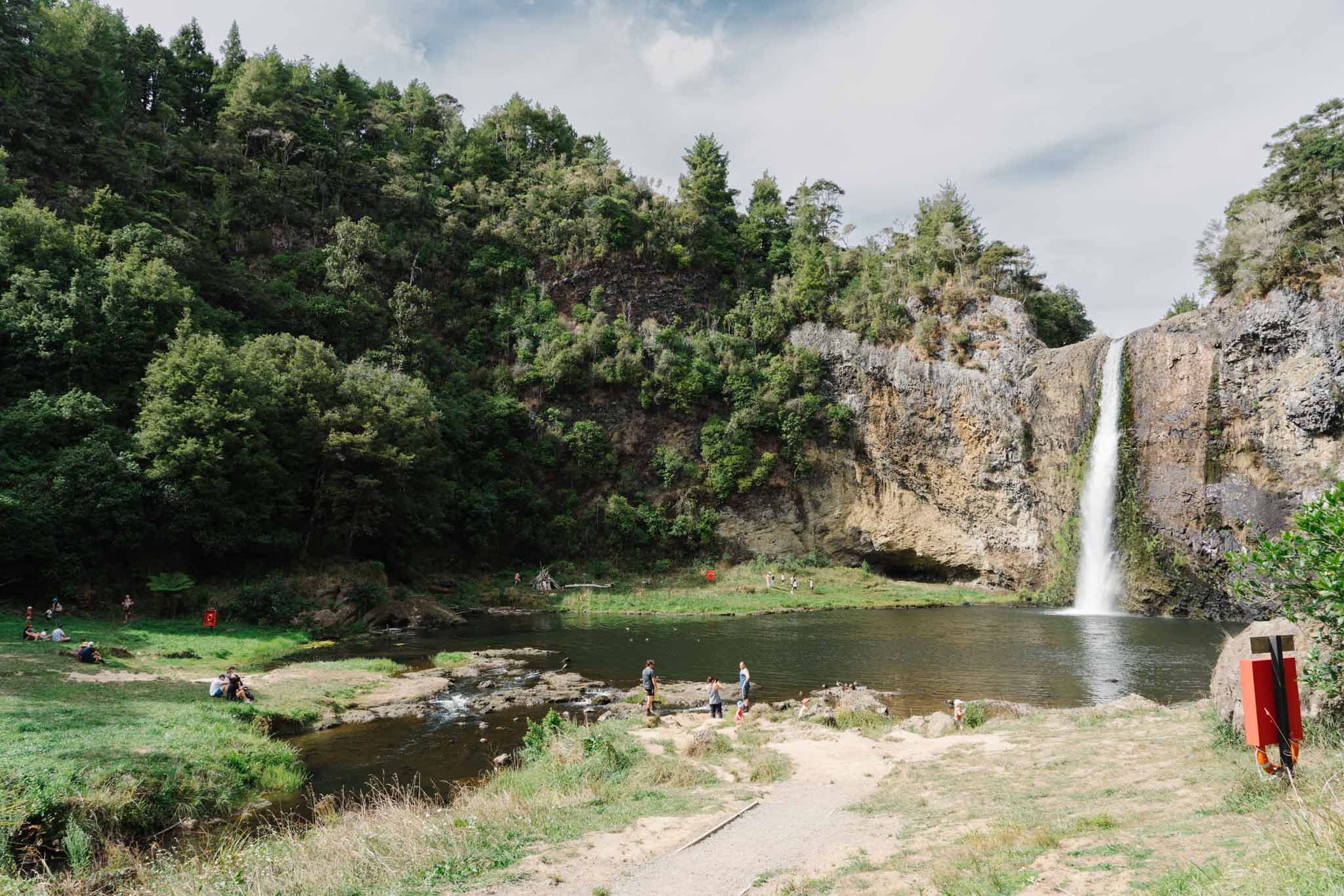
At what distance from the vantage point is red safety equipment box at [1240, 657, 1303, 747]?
7.74m

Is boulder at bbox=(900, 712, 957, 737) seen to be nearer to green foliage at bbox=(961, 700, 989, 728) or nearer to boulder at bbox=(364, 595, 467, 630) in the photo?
green foliage at bbox=(961, 700, 989, 728)

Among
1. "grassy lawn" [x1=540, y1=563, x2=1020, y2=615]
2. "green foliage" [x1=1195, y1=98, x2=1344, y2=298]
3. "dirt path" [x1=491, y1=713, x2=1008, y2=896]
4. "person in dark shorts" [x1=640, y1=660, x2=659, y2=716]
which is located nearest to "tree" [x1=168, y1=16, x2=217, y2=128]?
"grassy lawn" [x1=540, y1=563, x2=1020, y2=615]

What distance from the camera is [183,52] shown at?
213ft

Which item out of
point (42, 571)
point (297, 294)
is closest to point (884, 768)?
point (42, 571)

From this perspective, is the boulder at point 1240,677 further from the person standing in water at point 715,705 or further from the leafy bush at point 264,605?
the leafy bush at point 264,605

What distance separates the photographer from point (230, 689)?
18.8 m

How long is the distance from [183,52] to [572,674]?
249 ft

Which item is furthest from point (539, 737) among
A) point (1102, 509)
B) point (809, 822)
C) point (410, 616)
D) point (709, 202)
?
point (709, 202)

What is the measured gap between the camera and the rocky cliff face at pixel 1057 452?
37.8 metres

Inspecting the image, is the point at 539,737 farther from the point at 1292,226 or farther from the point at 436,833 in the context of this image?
the point at 1292,226

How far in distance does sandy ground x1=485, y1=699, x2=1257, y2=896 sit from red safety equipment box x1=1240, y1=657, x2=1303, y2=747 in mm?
1018

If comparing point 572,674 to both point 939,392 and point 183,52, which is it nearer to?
point 939,392

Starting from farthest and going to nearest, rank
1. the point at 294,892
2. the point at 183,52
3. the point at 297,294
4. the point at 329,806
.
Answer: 1. the point at 183,52
2. the point at 297,294
3. the point at 329,806
4. the point at 294,892

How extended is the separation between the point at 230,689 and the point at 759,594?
36328 millimetres
